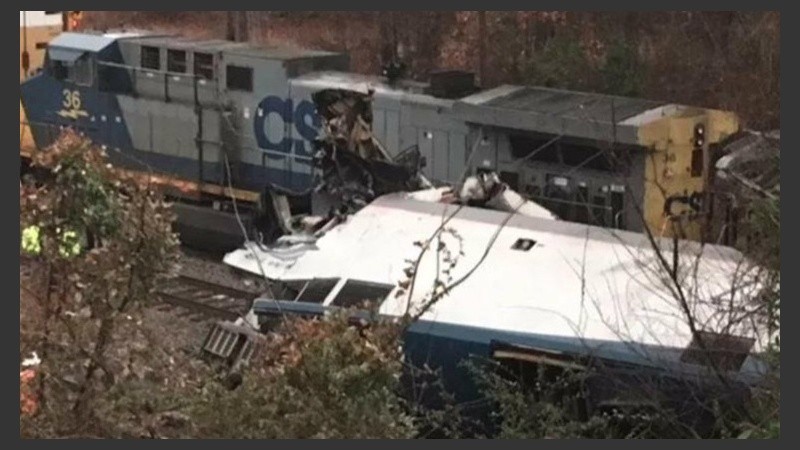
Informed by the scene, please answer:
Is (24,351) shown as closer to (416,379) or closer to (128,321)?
(128,321)

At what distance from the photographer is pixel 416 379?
22.1ft

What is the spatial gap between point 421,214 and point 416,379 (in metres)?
1.87

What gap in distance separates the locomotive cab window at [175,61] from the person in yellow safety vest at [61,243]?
5.72 meters

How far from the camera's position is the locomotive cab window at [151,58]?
38.1 ft

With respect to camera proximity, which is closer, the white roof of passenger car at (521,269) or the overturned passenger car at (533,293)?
the overturned passenger car at (533,293)

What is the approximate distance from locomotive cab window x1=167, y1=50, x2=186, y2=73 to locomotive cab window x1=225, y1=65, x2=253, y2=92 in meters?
0.50

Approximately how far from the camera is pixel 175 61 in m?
11.6

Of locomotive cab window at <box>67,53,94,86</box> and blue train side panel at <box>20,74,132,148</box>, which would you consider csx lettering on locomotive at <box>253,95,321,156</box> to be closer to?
blue train side panel at <box>20,74,132,148</box>

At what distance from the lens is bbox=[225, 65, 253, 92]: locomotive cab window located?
11.3 metres

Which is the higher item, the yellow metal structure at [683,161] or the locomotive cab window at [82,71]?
the locomotive cab window at [82,71]

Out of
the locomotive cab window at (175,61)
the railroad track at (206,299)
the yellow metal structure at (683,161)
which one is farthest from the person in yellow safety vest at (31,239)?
the locomotive cab window at (175,61)

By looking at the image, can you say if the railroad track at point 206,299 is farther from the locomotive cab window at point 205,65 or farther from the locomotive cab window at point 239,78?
the locomotive cab window at point 205,65

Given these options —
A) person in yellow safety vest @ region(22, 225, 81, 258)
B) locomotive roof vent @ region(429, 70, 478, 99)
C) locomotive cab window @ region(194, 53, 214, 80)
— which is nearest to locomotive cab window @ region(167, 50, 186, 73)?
locomotive cab window @ region(194, 53, 214, 80)

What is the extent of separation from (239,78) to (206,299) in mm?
2662
